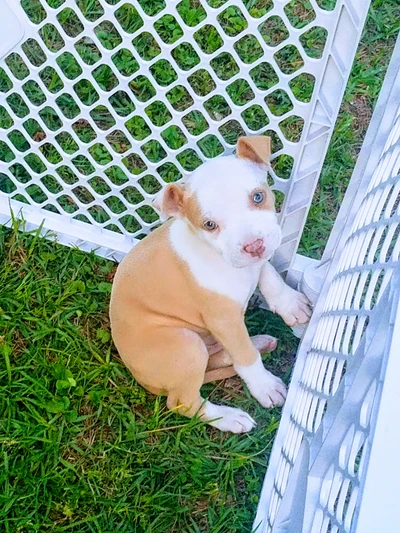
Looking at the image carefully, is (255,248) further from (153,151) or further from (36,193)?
(36,193)

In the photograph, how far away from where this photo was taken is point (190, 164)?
2918mm

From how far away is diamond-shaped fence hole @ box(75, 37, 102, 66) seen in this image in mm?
3180

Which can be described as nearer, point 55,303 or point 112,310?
point 112,310

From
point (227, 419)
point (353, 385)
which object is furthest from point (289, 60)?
point (353, 385)

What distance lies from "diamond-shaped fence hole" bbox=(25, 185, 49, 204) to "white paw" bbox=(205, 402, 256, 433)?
112 centimetres

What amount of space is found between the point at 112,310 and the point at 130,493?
27.5 inches

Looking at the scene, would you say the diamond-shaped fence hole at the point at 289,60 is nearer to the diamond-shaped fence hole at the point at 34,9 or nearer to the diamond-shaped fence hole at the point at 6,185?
the diamond-shaped fence hole at the point at 34,9

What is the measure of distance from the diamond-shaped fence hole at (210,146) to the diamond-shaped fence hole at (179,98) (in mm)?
231

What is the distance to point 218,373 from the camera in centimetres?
264

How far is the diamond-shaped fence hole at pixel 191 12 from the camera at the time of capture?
308cm

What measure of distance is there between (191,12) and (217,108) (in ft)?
1.43

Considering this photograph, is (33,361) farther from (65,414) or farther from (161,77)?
(161,77)

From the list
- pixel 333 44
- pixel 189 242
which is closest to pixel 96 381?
pixel 189 242

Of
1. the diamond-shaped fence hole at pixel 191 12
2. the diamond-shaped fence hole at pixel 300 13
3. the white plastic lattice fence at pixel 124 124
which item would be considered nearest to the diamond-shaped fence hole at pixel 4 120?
the white plastic lattice fence at pixel 124 124
